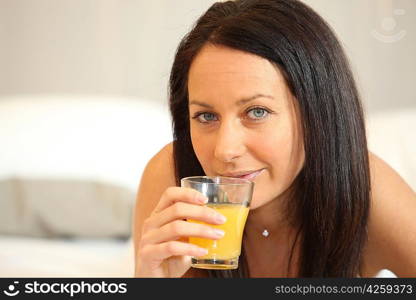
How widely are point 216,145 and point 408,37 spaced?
2.41 meters

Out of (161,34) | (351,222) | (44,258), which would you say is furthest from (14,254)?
(161,34)

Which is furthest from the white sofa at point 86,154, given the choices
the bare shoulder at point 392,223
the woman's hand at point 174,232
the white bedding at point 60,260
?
the woman's hand at point 174,232

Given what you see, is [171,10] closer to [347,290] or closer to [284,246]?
[284,246]

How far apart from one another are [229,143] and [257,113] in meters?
0.10

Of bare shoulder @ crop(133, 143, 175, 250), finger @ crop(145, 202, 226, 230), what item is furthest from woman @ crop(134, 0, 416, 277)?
bare shoulder @ crop(133, 143, 175, 250)

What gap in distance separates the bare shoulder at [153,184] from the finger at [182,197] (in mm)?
591

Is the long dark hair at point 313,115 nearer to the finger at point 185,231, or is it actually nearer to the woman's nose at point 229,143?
the woman's nose at point 229,143

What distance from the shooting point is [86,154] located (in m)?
2.95

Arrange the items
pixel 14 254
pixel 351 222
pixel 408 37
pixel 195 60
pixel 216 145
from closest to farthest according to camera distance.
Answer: pixel 216 145
pixel 195 60
pixel 351 222
pixel 14 254
pixel 408 37

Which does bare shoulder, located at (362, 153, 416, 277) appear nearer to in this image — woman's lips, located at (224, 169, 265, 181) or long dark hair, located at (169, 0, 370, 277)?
long dark hair, located at (169, 0, 370, 277)

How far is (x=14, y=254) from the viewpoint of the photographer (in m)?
2.10

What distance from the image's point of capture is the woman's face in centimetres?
150

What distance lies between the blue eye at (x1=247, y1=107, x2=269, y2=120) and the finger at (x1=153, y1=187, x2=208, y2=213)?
0.82 feet

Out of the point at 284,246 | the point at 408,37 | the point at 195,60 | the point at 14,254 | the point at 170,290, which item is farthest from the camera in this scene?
the point at 408,37
